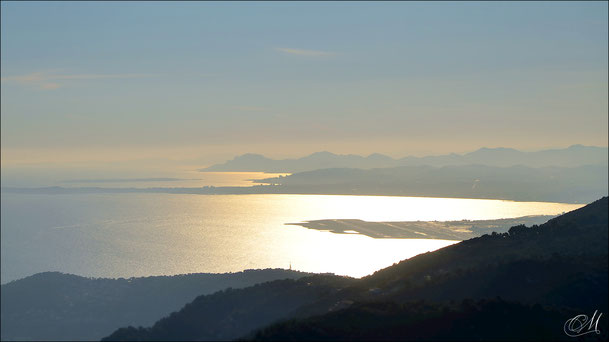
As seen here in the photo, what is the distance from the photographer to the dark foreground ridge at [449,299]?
43.6 meters

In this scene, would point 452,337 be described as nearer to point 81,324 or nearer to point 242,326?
point 242,326

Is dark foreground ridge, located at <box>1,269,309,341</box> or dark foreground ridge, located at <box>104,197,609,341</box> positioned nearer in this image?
dark foreground ridge, located at <box>104,197,609,341</box>

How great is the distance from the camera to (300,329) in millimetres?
44625

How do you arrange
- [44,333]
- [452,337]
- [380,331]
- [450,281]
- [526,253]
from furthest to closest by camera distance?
[44,333], [526,253], [450,281], [380,331], [452,337]

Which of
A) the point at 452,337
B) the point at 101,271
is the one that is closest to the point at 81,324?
the point at 452,337

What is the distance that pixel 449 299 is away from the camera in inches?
2117

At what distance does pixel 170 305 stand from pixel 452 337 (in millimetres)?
66933

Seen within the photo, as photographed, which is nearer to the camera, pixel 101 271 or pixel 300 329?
pixel 300 329

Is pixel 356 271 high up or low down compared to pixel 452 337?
down

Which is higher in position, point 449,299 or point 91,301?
point 449,299

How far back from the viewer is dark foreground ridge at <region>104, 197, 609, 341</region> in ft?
143

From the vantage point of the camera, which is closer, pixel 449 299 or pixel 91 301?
pixel 449 299

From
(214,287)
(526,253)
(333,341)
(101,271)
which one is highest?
(526,253)

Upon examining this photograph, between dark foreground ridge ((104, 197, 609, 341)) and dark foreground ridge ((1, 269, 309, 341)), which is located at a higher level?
dark foreground ridge ((104, 197, 609, 341))
